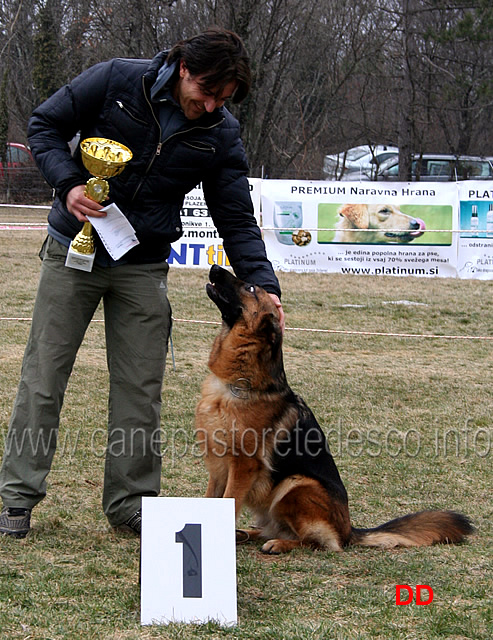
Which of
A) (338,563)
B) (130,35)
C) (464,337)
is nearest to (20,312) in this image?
(464,337)

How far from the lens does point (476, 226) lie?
13.1 m

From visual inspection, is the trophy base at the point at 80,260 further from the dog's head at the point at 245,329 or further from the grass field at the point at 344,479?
the grass field at the point at 344,479

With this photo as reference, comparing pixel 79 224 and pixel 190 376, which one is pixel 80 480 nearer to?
pixel 79 224

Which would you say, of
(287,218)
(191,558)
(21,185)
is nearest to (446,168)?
(287,218)

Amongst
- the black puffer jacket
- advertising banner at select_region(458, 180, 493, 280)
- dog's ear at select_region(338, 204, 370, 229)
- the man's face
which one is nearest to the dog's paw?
the black puffer jacket

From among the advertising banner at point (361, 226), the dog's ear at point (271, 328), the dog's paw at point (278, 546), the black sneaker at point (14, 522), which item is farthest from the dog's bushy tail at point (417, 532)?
the advertising banner at point (361, 226)

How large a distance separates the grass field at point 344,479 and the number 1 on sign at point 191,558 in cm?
12

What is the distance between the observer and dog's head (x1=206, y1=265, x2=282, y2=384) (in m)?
3.48

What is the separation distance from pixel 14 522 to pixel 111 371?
77 centimetres

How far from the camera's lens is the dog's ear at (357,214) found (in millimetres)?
13289

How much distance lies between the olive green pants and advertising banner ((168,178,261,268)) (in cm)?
936

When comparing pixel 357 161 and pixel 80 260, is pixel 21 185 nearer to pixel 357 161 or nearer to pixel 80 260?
pixel 357 161

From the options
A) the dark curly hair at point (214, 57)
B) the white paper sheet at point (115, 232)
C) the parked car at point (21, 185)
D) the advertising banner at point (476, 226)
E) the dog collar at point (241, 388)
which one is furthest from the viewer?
the parked car at point (21, 185)

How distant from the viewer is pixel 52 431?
3.34 meters
